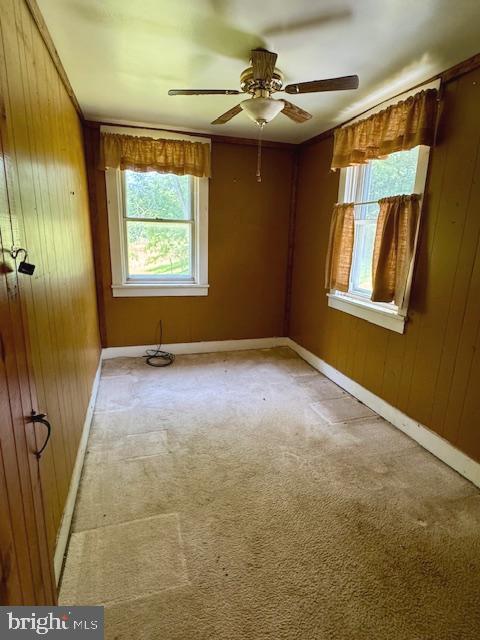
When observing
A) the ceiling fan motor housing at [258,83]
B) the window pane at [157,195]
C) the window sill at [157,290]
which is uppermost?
the ceiling fan motor housing at [258,83]

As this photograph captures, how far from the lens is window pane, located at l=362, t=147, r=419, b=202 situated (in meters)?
2.42

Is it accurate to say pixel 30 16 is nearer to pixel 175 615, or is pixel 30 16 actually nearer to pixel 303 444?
pixel 175 615

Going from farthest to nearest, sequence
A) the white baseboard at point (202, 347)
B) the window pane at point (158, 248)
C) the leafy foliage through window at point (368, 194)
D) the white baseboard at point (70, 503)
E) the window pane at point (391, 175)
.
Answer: the white baseboard at point (202, 347) → the window pane at point (158, 248) → the leafy foliage through window at point (368, 194) → the window pane at point (391, 175) → the white baseboard at point (70, 503)

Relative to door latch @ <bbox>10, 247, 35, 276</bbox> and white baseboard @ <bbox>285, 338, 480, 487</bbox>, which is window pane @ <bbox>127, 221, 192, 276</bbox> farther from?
door latch @ <bbox>10, 247, 35, 276</bbox>

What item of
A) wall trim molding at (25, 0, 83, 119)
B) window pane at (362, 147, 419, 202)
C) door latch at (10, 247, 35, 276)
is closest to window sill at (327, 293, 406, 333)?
window pane at (362, 147, 419, 202)

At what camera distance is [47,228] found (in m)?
1.60

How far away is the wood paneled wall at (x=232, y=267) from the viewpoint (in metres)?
3.61

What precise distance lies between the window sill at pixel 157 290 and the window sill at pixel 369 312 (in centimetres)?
142

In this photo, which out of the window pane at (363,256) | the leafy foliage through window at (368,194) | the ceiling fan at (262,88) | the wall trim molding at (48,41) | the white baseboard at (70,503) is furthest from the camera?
the window pane at (363,256)

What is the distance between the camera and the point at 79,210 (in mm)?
2609

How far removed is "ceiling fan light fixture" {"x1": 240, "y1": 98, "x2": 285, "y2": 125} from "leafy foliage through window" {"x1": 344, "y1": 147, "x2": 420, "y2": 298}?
108 cm

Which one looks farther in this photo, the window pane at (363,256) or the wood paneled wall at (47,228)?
the window pane at (363,256)

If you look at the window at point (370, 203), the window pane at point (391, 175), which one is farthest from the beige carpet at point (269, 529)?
the window pane at point (391, 175)

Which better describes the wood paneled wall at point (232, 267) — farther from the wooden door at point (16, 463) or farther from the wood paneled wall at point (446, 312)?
the wooden door at point (16, 463)
